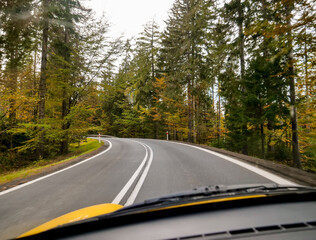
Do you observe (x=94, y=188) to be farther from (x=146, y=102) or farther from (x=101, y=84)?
(x=146, y=102)

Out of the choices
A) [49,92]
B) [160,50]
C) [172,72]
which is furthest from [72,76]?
[160,50]

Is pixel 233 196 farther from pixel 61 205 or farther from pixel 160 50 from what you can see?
pixel 160 50

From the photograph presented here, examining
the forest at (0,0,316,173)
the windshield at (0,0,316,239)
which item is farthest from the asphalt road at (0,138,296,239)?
the forest at (0,0,316,173)

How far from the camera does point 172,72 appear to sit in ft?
55.7

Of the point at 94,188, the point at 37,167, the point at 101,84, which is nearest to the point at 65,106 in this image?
the point at 101,84

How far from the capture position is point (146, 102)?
22.5 metres

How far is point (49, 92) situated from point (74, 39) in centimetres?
428

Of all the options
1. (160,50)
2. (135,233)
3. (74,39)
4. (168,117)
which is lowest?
(135,233)

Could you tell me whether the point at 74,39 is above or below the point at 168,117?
above

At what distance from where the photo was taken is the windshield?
3.53 meters

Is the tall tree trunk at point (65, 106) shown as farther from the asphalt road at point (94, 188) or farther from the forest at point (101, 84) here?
the asphalt road at point (94, 188)

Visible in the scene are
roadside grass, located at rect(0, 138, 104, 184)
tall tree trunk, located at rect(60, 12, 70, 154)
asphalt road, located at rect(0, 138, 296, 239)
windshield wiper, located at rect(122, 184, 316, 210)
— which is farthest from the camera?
tall tree trunk, located at rect(60, 12, 70, 154)

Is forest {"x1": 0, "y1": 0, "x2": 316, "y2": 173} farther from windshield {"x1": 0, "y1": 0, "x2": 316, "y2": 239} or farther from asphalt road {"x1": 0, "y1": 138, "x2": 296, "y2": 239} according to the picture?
asphalt road {"x1": 0, "y1": 138, "x2": 296, "y2": 239}

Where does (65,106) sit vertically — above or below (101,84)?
below
